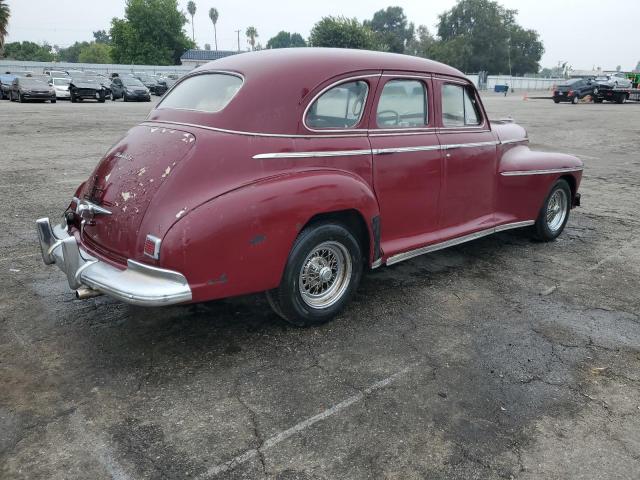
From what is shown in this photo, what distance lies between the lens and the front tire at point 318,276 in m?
3.44

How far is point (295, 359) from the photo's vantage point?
3.33m

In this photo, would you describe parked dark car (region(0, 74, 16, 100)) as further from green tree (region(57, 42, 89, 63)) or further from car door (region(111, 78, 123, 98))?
green tree (region(57, 42, 89, 63))

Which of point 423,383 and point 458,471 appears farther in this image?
point 423,383

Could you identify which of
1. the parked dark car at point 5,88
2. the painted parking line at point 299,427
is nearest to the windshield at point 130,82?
the parked dark car at point 5,88

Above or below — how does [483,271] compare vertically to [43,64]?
below

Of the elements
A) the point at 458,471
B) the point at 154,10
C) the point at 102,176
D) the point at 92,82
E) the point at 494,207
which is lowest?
the point at 458,471

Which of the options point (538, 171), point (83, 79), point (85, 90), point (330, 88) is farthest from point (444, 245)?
point (83, 79)

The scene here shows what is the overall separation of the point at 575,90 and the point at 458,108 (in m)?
31.5

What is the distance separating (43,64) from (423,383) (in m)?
59.5

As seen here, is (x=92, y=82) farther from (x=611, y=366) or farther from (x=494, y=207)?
(x=611, y=366)

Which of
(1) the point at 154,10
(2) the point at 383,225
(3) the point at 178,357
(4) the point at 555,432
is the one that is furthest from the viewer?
(1) the point at 154,10

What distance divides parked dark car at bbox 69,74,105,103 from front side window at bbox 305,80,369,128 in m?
26.5

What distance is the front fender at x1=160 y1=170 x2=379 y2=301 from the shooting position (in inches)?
117

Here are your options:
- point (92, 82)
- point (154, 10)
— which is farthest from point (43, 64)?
point (92, 82)
